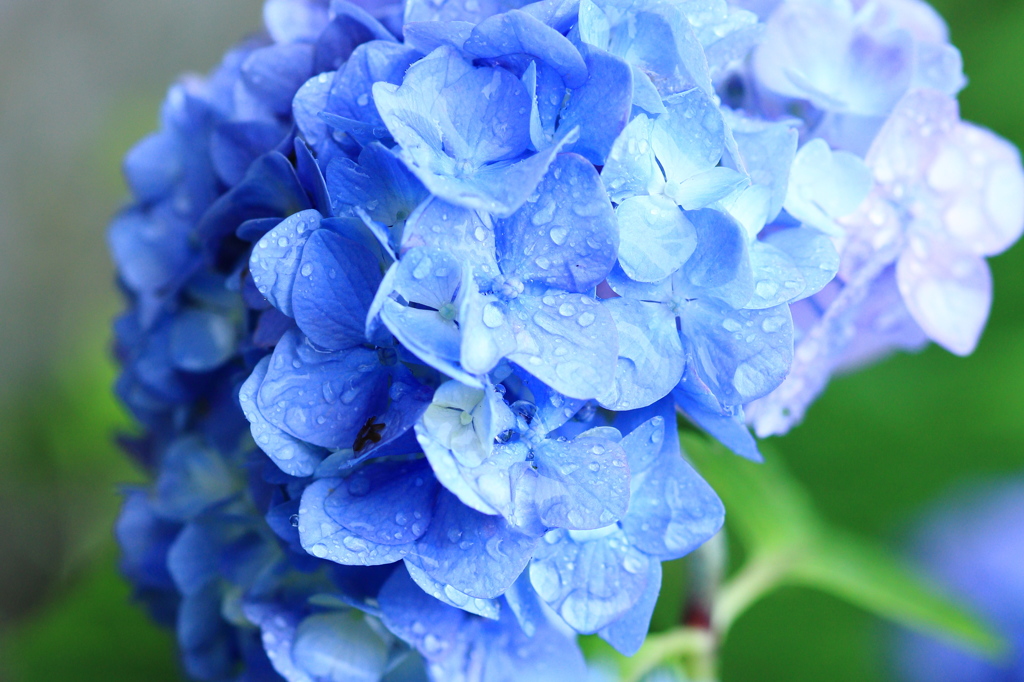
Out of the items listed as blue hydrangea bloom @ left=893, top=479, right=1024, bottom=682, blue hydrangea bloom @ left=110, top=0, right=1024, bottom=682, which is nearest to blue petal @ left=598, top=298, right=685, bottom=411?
blue hydrangea bloom @ left=110, top=0, right=1024, bottom=682

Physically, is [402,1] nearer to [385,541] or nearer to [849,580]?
[385,541]

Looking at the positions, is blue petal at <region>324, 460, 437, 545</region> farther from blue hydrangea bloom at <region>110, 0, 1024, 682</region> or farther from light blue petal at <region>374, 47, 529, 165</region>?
light blue petal at <region>374, 47, 529, 165</region>

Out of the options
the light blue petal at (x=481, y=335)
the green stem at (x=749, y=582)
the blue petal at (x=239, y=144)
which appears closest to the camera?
the light blue petal at (x=481, y=335)

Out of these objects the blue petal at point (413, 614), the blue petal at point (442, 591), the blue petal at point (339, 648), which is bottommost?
the blue petal at point (339, 648)

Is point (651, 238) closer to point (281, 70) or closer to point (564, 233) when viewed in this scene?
point (564, 233)

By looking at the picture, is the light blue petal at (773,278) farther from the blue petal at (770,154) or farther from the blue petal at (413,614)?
the blue petal at (413,614)

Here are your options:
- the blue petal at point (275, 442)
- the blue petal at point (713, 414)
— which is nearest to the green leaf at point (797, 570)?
the blue petal at point (713, 414)
